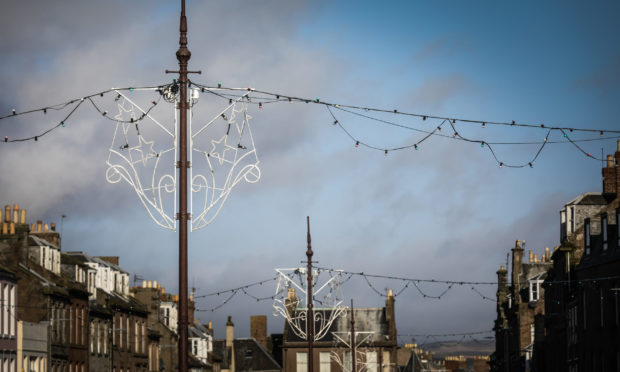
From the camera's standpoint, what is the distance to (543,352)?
70812mm

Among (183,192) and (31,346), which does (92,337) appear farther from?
(183,192)

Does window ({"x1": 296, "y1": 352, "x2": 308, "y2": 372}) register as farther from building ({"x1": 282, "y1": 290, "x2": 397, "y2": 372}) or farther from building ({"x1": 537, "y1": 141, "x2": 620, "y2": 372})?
building ({"x1": 537, "y1": 141, "x2": 620, "y2": 372})

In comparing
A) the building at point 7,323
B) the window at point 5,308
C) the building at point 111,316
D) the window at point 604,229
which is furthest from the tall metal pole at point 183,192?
the building at point 111,316

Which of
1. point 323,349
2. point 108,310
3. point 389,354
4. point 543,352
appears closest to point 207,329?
point 323,349

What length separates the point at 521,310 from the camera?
83.6 m

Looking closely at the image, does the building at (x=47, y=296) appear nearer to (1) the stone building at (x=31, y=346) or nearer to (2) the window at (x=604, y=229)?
(1) the stone building at (x=31, y=346)

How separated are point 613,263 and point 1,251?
33.0 m

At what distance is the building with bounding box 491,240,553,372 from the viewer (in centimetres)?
8238

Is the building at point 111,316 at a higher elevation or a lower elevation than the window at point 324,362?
higher

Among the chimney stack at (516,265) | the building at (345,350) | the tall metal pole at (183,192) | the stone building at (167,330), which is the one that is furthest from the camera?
the building at (345,350)

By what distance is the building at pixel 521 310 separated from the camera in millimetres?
82375

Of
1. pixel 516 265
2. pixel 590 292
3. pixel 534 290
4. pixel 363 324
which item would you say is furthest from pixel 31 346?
pixel 363 324

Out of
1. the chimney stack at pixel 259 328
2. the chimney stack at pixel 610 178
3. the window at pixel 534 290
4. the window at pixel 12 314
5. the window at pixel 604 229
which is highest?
the chimney stack at pixel 610 178

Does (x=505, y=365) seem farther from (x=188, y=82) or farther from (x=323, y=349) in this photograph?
(x=188, y=82)
